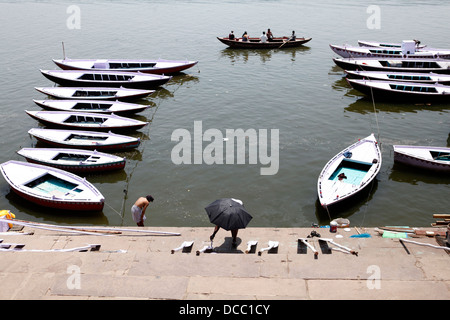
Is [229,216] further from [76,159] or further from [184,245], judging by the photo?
[76,159]

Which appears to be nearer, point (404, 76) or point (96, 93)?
point (96, 93)

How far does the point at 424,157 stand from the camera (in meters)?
22.1

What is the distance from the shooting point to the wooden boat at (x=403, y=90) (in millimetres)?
31828

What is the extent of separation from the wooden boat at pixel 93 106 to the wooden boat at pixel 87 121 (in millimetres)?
1122

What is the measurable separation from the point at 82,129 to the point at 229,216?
16273mm

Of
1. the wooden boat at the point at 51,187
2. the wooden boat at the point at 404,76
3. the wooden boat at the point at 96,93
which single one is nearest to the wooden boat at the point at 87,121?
the wooden boat at the point at 96,93

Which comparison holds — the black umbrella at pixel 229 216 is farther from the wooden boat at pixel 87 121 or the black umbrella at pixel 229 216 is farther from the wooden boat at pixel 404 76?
the wooden boat at pixel 404 76

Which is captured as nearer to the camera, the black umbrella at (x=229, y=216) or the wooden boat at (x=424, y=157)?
the black umbrella at (x=229, y=216)

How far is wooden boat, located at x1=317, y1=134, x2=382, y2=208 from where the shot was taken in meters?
18.9

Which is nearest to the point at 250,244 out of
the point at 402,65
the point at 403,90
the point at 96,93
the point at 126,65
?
→ the point at 96,93

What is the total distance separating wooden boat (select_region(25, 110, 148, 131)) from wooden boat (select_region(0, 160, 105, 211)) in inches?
213

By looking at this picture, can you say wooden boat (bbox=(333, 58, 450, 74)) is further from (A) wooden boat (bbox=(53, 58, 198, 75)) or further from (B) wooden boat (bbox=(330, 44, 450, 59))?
(A) wooden boat (bbox=(53, 58, 198, 75))

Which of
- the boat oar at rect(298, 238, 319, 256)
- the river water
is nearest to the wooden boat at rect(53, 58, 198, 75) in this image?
the river water
